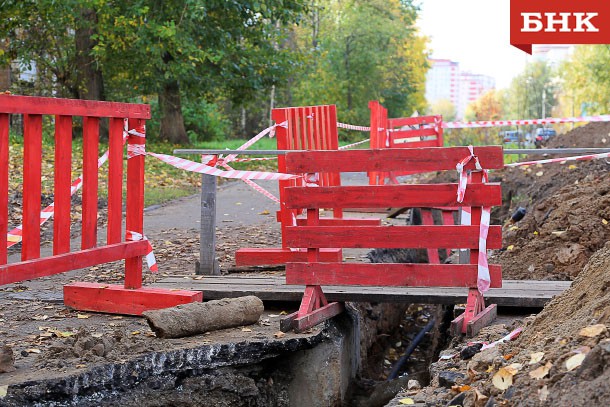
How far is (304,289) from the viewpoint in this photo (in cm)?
710

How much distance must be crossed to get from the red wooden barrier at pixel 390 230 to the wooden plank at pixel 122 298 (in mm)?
857

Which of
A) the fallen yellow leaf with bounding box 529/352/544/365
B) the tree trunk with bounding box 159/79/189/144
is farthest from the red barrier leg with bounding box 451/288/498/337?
the tree trunk with bounding box 159/79/189/144

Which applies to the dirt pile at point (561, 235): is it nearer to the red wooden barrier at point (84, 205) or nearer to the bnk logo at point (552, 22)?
the bnk logo at point (552, 22)

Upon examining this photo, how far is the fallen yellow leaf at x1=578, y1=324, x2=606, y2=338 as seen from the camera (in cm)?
421

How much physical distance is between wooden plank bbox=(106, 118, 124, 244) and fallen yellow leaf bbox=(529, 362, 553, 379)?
11.7 feet

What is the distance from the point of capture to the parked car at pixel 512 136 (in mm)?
30509

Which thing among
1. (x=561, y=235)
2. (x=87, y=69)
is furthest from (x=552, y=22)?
(x=87, y=69)

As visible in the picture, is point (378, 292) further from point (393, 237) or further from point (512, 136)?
point (512, 136)

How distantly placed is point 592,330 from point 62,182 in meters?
3.62

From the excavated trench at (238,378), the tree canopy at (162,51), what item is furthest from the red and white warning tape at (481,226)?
the tree canopy at (162,51)

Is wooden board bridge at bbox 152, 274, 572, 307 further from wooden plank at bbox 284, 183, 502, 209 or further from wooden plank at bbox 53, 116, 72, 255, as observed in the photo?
wooden plank at bbox 53, 116, 72, 255

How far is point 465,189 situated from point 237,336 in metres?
1.84

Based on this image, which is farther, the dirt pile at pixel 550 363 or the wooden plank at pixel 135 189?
the wooden plank at pixel 135 189

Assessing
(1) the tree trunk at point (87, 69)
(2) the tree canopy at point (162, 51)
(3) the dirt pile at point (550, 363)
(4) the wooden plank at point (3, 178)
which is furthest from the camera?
(1) the tree trunk at point (87, 69)
